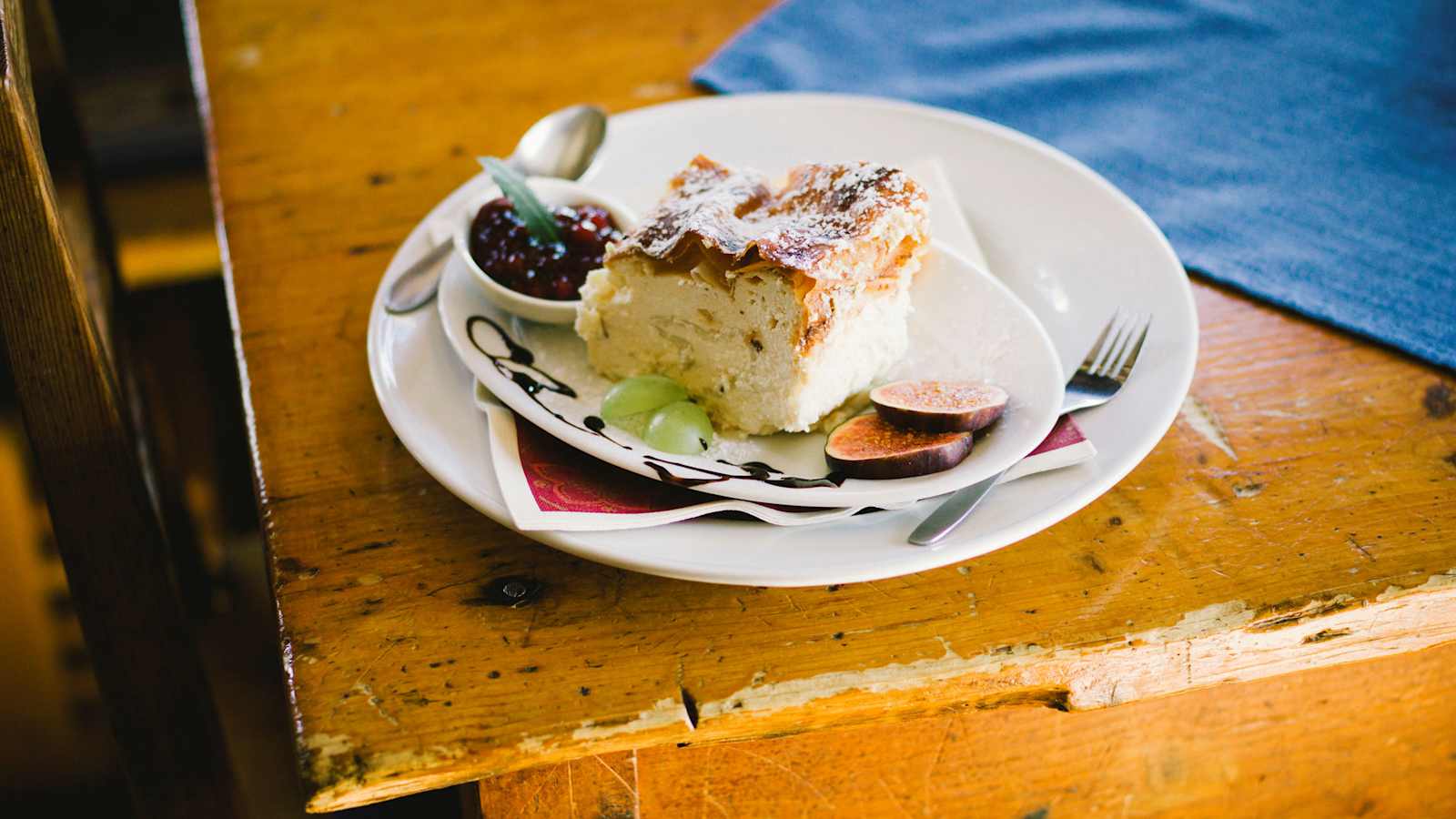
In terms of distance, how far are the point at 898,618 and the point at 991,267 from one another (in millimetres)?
665

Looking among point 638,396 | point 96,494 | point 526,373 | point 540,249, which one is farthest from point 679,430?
point 96,494

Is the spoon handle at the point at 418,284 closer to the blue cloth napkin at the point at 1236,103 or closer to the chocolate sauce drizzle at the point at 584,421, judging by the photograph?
the chocolate sauce drizzle at the point at 584,421

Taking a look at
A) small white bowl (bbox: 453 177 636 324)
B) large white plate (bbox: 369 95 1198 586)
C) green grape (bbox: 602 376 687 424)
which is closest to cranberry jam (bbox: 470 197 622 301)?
small white bowl (bbox: 453 177 636 324)

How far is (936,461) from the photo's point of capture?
115 cm

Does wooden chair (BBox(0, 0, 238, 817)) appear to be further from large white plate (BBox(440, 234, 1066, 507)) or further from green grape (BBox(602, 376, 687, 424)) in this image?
green grape (BBox(602, 376, 687, 424))

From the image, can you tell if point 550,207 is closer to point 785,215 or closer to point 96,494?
point 785,215

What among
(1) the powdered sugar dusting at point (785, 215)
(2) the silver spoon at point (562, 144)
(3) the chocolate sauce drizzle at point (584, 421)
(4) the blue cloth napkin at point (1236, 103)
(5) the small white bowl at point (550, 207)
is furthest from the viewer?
(2) the silver spoon at point (562, 144)

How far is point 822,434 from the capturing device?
1.32 meters

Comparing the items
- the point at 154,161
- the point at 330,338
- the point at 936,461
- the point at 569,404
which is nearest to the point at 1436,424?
the point at 936,461

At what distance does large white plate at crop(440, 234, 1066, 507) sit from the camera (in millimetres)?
1127

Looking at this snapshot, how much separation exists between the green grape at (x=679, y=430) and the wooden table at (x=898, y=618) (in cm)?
17

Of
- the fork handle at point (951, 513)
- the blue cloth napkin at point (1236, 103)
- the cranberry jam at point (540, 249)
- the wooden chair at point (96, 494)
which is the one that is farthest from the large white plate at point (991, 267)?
the wooden chair at point (96, 494)

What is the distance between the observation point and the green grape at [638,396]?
1.29 metres

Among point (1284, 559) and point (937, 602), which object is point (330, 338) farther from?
point (1284, 559)
